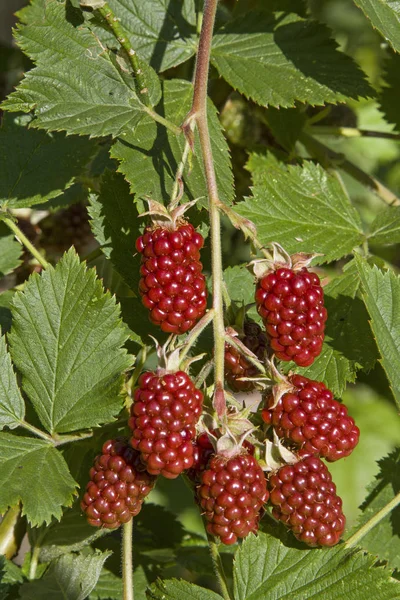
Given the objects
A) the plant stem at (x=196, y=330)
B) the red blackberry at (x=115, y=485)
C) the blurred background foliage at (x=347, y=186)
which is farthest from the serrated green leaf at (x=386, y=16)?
the red blackberry at (x=115, y=485)

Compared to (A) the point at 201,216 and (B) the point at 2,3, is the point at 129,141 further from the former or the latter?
(B) the point at 2,3

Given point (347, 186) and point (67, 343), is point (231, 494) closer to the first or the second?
point (67, 343)

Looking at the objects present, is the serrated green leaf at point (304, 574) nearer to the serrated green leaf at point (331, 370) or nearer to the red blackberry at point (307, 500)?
the red blackberry at point (307, 500)

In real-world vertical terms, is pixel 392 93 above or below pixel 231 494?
above

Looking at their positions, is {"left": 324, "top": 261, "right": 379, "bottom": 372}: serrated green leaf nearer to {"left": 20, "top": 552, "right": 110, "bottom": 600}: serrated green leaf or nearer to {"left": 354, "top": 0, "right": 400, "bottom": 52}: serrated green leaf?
{"left": 354, "top": 0, "right": 400, "bottom": 52}: serrated green leaf

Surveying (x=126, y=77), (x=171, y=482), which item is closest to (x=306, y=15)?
(x=126, y=77)

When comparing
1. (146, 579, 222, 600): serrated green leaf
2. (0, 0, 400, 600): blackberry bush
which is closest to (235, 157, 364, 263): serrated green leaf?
(0, 0, 400, 600): blackberry bush

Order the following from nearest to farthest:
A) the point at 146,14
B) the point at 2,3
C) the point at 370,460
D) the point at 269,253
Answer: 1. the point at 269,253
2. the point at 146,14
3. the point at 370,460
4. the point at 2,3

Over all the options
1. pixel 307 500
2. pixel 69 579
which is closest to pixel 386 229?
pixel 307 500
